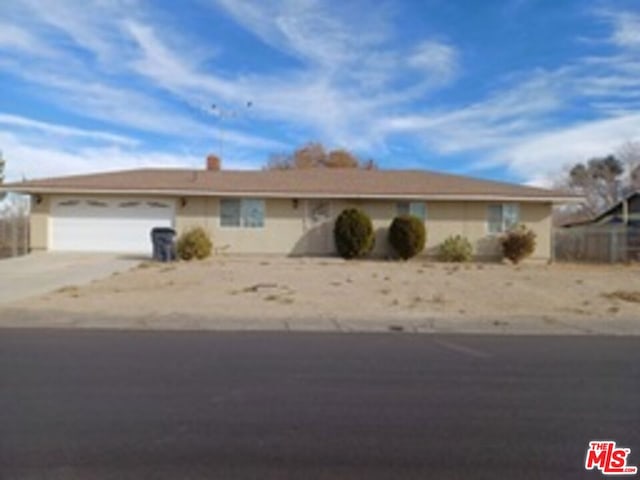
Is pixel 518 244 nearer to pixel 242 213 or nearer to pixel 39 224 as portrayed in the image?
pixel 242 213

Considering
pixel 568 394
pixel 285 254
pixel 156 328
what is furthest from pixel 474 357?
pixel 285 254

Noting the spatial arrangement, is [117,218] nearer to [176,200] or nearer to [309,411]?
[176,200]

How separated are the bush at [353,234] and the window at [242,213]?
3.54m

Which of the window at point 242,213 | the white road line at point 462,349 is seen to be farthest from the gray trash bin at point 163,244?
the white road line at point 462,349

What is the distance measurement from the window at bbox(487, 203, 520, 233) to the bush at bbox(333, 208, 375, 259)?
5.55 m

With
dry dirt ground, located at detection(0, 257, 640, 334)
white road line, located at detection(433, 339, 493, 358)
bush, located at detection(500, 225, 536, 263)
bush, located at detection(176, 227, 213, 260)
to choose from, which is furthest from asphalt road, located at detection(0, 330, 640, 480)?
bush, located at detection(500, 225, 536, 263)

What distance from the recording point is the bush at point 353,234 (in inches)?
1043

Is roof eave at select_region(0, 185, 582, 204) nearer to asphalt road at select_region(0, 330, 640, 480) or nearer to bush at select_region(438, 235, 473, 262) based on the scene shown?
bush at select_region(438, 235, 473, 262)

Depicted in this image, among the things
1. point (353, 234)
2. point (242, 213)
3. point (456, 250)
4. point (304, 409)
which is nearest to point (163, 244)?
point (242, 213)

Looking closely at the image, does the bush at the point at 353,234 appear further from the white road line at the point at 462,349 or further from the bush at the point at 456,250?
the white road line at the point at 462,349

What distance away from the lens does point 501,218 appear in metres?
28.6

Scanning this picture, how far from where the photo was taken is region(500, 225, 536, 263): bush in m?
27.4

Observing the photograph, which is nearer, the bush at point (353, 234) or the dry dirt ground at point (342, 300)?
the dry dirt ground at point (342, 300)

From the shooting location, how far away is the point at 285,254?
91.9ft
